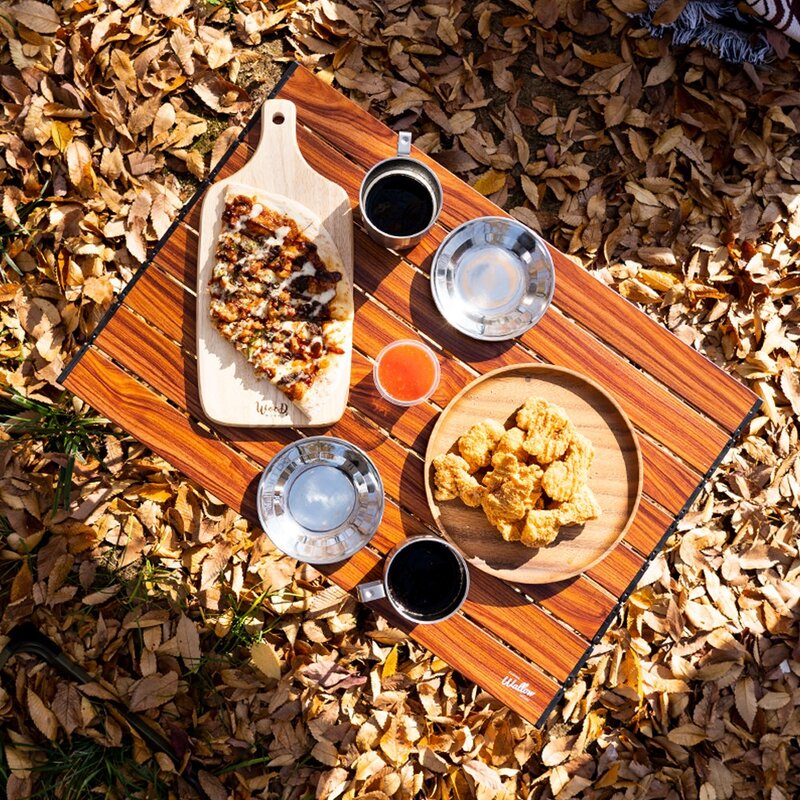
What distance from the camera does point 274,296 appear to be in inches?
88.5

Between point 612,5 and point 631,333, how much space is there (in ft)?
5.97

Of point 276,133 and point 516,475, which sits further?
point 276,133

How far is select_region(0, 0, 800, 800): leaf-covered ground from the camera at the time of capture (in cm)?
294

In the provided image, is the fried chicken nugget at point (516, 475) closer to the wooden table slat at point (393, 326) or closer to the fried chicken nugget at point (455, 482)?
the fried chicken nugget at point (455, 482)

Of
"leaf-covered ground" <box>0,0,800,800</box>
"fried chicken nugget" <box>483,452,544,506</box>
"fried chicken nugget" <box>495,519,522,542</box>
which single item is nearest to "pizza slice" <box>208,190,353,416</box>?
"fried chicken nugget" <box>483,452,544,506</box>

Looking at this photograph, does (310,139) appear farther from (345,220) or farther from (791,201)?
(791,201)

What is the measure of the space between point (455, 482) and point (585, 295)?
699 mm

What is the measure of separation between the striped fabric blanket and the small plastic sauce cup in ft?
6.61

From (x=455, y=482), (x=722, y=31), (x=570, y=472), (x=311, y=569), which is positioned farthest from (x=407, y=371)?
(x=722, y=31)

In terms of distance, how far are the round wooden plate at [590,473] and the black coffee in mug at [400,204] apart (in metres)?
0.49

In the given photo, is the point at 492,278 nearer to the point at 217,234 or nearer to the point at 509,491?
the point at 509,491

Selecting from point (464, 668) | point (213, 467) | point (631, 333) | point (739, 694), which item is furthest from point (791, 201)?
point (213, 467)

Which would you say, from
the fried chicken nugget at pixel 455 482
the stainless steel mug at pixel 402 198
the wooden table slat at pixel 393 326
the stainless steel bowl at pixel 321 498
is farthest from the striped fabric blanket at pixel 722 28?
the stainless steel bowl at pixel 321 498

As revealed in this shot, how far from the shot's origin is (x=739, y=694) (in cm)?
307
